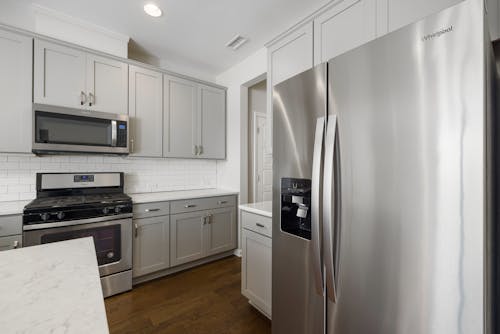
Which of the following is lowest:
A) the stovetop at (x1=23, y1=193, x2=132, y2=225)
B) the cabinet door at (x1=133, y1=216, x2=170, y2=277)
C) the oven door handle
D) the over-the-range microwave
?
the cabinet door at (x1=133, y1=216, x2=170, y2=277)

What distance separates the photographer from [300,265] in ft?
3.90

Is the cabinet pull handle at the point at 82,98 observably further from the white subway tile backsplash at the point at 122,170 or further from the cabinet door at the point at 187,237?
the cabinet door at the point at 187,237

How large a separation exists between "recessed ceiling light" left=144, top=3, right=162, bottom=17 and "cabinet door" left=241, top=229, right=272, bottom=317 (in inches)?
86.1

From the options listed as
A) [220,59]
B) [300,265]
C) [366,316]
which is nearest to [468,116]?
[366,316]

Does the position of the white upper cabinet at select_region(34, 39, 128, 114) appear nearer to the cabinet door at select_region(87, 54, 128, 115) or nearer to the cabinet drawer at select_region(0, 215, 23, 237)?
the cabinet door at select_region(87, 54, 128, 115)

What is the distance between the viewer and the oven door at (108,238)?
193 centimetres

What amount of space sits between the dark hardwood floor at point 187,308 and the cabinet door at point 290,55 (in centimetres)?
147

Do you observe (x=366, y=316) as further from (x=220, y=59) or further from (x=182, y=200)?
(x=220, y=59)

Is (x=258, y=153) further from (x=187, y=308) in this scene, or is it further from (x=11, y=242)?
(x=11, y=242)

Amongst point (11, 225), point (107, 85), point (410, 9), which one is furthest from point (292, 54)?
point (11, 225)

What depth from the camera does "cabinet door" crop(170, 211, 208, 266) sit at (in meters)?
2.58

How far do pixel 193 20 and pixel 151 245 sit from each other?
241cm

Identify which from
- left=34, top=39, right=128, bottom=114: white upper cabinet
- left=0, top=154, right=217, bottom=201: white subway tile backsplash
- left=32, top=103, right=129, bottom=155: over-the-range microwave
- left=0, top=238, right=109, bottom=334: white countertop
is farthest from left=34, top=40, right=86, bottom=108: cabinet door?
left=0, top=238, right=109, bottom=334: white countertop

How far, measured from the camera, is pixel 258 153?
135 inches
